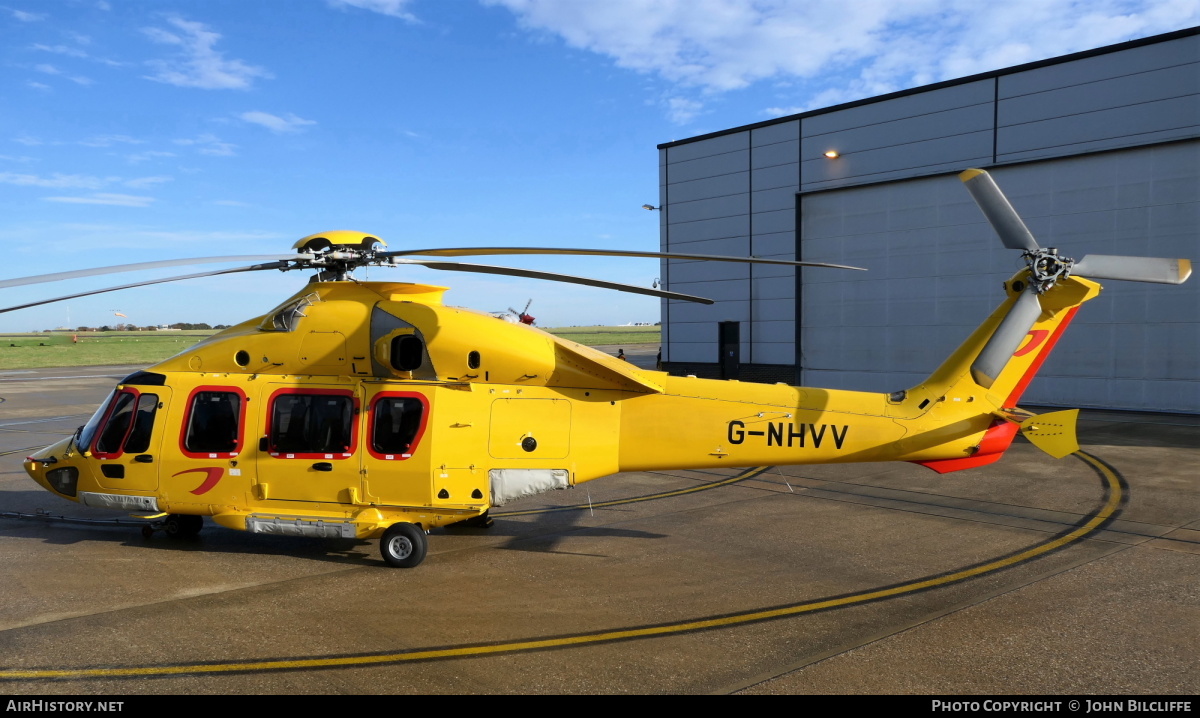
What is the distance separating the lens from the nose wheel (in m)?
10.7

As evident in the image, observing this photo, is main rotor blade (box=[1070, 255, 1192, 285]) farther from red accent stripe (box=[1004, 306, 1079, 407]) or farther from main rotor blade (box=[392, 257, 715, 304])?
main rotor blade (box=[392, 257, 715, 304])

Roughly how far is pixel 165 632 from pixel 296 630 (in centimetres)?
122

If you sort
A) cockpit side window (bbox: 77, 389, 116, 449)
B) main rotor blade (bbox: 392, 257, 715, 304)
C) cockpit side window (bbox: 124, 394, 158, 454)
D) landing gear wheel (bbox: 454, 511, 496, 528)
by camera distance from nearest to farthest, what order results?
main rotor blade (bbox: 392, 257, 715, 304), cockpit side window (bbox: 124, 394, 158, 454), cockpit side window (bbox: 77, 389, 116, 449), landing gear wheel (bbox: 454, 511, 496, 528)

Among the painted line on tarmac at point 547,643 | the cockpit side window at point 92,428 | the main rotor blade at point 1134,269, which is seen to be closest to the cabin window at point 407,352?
the painted line on tarmac at point 547,643

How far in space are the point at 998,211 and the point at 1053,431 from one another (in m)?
2.87

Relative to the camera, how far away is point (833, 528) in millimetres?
11055

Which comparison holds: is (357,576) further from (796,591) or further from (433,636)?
(796,591)

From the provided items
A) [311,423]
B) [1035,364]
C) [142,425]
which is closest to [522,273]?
[311,423]

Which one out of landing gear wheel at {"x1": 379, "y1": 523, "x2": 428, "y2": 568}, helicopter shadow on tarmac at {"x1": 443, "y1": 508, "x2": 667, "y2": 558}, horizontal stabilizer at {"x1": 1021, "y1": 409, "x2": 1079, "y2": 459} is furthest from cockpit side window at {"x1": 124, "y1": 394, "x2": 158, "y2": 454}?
horizontal stabilizer at {"x1": 1021, "y1": 409, "x2": 1079, "y2": 459}

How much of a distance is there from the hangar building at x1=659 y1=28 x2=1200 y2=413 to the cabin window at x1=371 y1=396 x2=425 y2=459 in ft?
72.4

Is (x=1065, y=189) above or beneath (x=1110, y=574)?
above

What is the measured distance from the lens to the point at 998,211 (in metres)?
9.70

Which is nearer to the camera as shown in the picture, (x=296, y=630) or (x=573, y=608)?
(x=296, y=630)
